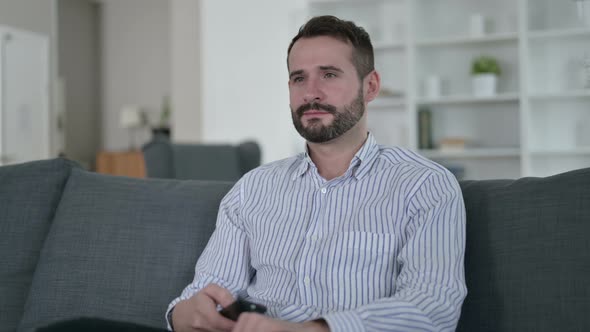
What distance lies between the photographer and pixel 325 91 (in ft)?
4.73

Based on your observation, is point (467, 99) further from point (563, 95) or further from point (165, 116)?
point (165, 116)

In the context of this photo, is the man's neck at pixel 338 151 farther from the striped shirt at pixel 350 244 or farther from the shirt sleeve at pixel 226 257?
the shirt sleeve at pixel 226 257

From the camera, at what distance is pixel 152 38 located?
8.17 m

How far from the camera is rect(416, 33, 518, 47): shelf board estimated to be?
4.41 m

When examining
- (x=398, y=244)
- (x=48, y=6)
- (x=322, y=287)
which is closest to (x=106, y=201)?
(x=322, y=287)

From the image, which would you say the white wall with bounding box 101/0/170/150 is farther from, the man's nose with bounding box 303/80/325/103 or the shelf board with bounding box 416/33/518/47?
the man's nose with bounding box 303/80/325/103

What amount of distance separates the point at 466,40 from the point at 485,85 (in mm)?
352

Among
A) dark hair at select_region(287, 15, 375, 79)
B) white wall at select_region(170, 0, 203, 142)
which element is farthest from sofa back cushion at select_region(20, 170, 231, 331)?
white wall at select_region(170, 0, 203, 142)

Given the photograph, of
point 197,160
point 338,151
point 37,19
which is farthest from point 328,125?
point 37,19

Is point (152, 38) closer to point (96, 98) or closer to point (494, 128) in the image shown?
point (96, 98)

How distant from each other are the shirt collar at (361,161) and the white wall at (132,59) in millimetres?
6900

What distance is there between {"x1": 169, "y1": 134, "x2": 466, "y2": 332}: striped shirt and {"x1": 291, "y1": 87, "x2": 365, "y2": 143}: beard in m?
0.06

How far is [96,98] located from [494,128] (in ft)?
18.2

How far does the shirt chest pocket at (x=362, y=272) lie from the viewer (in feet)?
4.19
